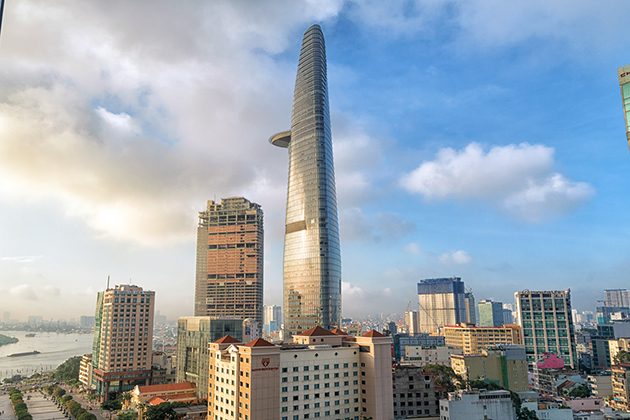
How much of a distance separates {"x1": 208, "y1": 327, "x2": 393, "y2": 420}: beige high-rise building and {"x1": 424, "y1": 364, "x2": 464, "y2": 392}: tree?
104ft

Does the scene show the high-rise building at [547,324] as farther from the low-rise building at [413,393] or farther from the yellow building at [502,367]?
the low-rise building at [413,393]

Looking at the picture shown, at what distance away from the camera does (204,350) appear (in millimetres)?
120625

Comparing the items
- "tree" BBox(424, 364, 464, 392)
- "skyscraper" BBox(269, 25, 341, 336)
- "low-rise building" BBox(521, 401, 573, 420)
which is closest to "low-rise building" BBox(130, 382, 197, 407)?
"skyscraper" BBox(269, 25, 341, 336)

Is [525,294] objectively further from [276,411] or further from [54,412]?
[54,412]

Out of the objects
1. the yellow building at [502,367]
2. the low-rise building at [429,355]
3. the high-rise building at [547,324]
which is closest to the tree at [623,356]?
the high-rise building at [547,324]

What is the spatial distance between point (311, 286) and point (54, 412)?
82817 millimetres

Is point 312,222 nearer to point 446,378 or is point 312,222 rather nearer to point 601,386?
point 446,378

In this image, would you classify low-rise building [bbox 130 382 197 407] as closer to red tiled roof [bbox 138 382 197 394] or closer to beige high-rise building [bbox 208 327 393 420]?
red tiled roof [bbox 138 382 197 394]

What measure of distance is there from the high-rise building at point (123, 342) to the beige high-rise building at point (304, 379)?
7467 cm

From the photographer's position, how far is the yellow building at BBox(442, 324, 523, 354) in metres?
159

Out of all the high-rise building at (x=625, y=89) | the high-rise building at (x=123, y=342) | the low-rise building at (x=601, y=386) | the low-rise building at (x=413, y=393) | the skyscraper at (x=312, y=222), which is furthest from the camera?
the skyscraper at (x=312, y=222)

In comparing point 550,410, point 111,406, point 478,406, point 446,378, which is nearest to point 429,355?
point 446,378

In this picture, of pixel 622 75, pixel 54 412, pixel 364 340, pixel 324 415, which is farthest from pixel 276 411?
pixel 54 412

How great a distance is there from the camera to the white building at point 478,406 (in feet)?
232
